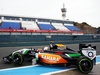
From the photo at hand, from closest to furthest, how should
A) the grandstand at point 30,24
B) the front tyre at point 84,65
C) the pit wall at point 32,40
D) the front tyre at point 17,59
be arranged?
the front tyre at point 84,65, the front tyre at point 17,59, the pit wall at point 32,40, the grandstand at point 30,24

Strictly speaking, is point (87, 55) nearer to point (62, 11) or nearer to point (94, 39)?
point (94, 39)

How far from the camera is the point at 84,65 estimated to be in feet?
18.1

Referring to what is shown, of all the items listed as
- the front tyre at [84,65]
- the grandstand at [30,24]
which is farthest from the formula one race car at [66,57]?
the grandstand at [30,24]

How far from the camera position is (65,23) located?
50.8 m

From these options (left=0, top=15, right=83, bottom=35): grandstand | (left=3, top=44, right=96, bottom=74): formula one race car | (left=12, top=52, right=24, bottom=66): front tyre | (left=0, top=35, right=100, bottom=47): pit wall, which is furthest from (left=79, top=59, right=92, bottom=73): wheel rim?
(left=0, top=15, right=83, bottom=35): grandstand

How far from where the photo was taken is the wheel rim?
548 cm

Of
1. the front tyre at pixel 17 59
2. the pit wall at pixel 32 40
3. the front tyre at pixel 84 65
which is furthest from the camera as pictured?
the pit wall at pixel 32 40

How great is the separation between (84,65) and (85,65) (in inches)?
1.6

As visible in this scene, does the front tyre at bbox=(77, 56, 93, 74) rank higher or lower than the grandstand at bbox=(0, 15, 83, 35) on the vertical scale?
lower

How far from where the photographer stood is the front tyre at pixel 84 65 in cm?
548

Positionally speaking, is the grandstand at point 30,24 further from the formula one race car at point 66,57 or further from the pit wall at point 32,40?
the formula one race car at point 66,57

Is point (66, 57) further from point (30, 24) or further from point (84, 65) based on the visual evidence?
point (30, 24)

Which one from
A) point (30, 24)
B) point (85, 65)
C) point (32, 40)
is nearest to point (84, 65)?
point (85, 65)

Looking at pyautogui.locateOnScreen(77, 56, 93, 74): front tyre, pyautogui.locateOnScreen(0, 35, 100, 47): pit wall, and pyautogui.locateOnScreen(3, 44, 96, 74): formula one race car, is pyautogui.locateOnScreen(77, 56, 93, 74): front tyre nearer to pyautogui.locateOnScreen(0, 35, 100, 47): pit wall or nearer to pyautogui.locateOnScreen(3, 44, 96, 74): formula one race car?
pyautogui.locateOnScreen(3, 44, 96, 74): formula one race car
